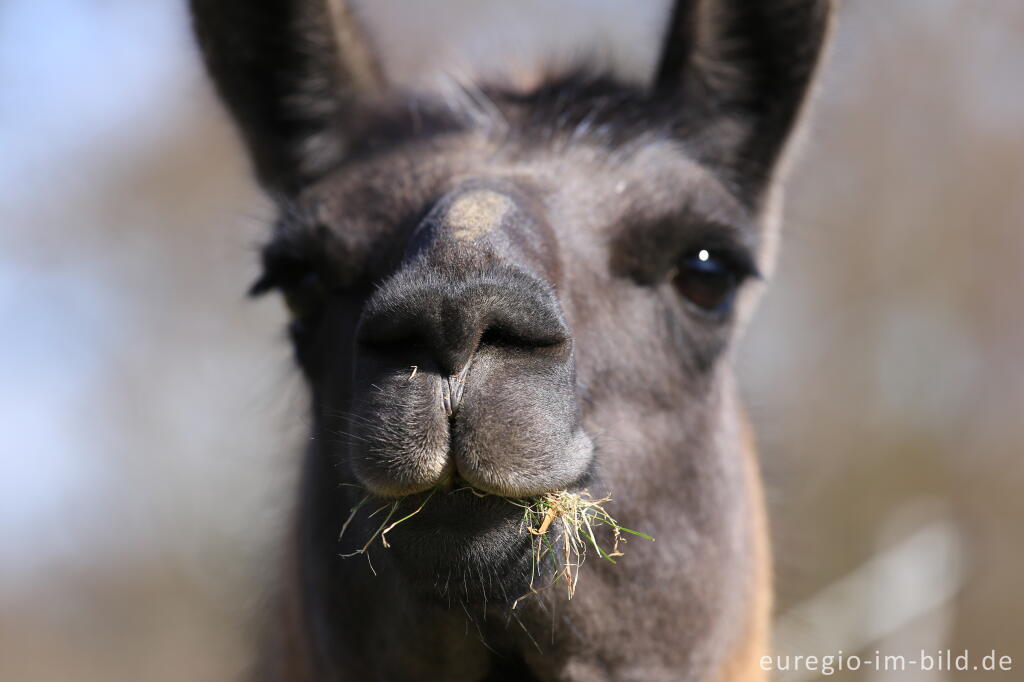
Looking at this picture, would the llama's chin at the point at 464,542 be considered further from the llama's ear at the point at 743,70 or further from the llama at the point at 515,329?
the llama's ear at the point at 743,70

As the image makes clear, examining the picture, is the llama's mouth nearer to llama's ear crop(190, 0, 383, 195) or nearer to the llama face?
the llama face

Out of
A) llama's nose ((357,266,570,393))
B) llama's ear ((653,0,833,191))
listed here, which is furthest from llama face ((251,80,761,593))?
llama's ear ((653,0,833,191))

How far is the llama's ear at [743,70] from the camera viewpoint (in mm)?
4016

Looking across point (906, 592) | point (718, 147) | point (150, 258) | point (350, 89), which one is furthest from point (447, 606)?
point (150, 258)

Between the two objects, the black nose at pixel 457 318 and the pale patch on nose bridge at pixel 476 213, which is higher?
the pale patch on nose bridge at pixel 476 213

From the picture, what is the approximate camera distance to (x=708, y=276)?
135 inches

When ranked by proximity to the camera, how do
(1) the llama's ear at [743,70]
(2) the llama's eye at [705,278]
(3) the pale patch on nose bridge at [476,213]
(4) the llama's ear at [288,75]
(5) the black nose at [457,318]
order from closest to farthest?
(5) the black nose at [457,318] → (3) the pale patch on nose bridge at [476,213] → (2) the llama's eye at [705,278] → (1) the llama's ear at [743,70] → (4) the llama's ear at [288,75]

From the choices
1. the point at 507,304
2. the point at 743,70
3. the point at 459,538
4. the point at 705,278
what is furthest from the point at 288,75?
the point at 459,538

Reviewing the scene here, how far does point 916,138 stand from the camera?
81.7ft

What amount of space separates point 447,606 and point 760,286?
2.28 meters

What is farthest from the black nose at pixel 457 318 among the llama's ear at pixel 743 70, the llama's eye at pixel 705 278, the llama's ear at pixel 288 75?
the llama's ear at pixel 288 75

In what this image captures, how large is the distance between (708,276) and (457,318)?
1.41 meters

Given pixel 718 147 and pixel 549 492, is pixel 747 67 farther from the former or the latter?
pixel 549 492

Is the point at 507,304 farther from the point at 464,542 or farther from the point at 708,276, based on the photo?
the point at 708,276
